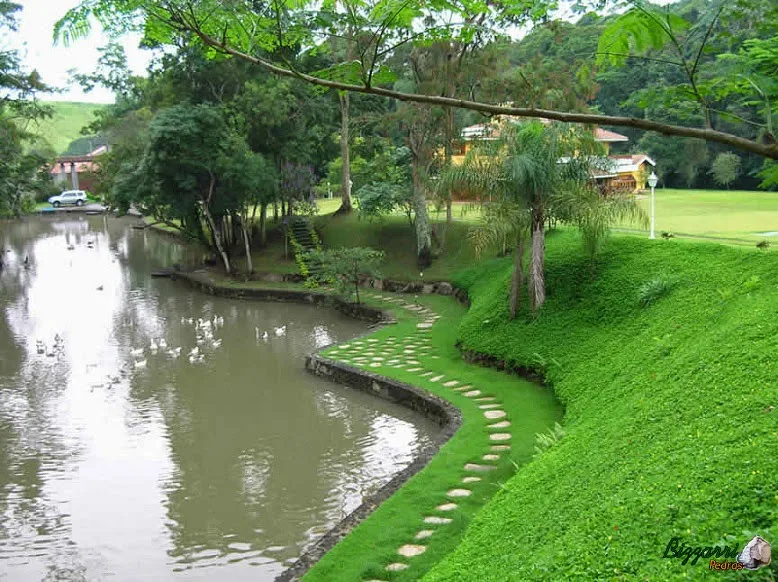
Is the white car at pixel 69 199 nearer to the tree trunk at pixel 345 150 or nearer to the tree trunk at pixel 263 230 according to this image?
the tree trunk at pixel 263 230

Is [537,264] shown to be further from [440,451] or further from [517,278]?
[440,451]

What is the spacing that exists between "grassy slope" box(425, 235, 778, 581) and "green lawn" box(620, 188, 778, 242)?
5.76m

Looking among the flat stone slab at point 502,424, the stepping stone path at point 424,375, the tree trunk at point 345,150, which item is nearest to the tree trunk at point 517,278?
the stepping stone path at point 424,375

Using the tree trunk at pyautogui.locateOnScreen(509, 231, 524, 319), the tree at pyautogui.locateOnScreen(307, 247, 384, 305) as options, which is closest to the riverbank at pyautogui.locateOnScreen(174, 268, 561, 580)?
the tree trunk at pyautogui.locateOnScreen(509, 231, 524, 319)

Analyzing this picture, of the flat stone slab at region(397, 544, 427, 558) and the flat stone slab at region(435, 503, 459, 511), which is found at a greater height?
the flat stone slab at region(435, 503, 459, 511)

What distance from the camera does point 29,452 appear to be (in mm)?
9969

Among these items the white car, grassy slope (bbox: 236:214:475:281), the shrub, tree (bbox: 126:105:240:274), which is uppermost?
the white car

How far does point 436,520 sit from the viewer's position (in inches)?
263

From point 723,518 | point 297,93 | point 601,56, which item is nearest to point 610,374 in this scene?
point 723,518

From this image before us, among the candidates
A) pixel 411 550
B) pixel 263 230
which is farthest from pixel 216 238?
pixel 411 550

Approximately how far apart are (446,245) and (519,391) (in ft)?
35.5

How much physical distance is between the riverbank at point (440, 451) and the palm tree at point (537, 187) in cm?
203

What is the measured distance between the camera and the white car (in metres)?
54.3

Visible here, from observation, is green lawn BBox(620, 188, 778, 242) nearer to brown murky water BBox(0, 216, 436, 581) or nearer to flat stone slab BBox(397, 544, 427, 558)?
brown murky water BBox(0, 216, 436, 581)
